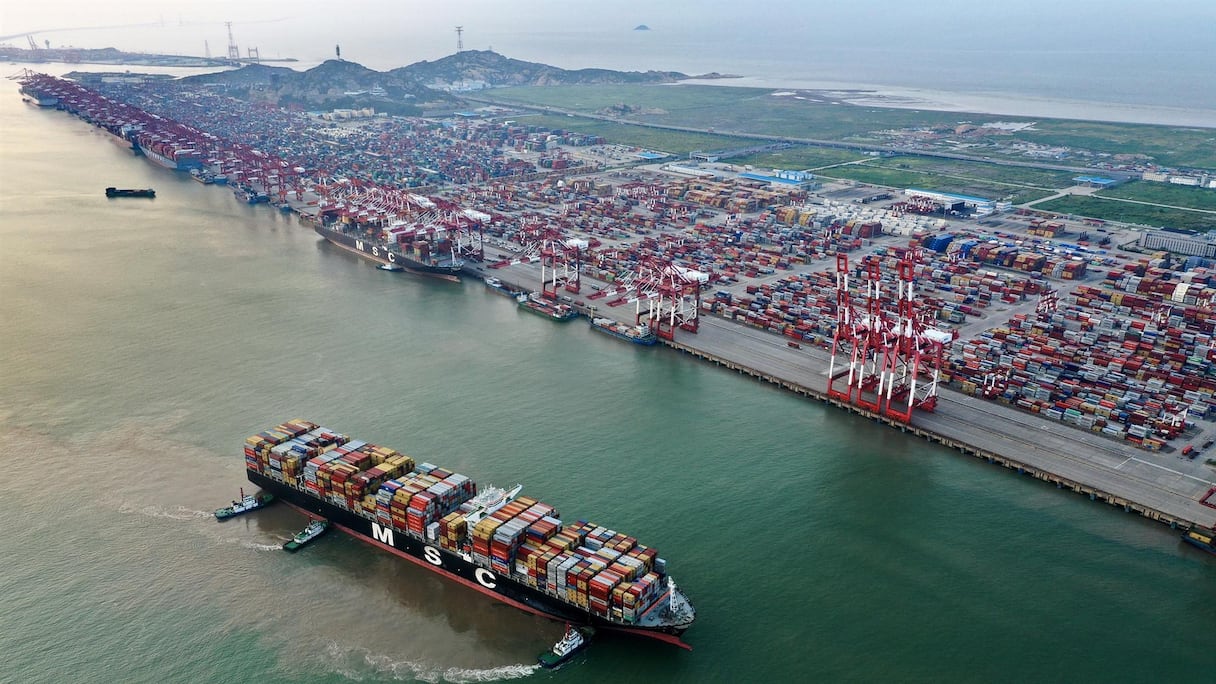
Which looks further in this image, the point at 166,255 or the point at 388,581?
the point at 166,255

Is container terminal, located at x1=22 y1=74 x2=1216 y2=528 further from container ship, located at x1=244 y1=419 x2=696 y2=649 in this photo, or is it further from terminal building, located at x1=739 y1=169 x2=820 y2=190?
container ship, located at x1=244 y1=419 x2=696 y2=649

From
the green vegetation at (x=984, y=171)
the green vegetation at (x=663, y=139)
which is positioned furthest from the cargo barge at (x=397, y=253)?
the green vegetation at (x=984, y=171)

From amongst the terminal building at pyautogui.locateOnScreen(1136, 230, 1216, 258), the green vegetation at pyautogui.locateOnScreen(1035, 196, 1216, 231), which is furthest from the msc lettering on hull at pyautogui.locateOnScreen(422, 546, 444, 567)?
the green vegetation at pyautogui.locateOnScreen(1035, 196, 1216, 231)

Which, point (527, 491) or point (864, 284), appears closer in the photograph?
point (527, 491)

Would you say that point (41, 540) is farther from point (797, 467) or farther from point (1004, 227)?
point (1004, 227)

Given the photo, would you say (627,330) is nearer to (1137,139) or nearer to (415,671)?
(415,671)

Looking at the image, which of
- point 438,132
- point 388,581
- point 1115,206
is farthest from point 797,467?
point 438,132

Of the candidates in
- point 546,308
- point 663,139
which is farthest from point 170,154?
point 546,308
